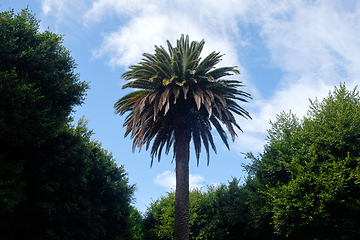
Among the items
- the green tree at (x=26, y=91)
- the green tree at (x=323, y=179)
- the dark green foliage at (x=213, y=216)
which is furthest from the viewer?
the dark green foliage at (x=213, y=216)

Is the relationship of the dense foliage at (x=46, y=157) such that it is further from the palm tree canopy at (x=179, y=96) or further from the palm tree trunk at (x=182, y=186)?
the palm tree trunk at (x=182, y=186)

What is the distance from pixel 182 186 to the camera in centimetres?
1734

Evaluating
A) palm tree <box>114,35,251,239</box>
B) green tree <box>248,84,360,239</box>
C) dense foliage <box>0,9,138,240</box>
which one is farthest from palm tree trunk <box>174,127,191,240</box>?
dense foliage <box>0,9,138,240</box>

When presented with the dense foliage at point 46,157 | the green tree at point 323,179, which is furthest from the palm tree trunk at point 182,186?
the dense foliage at point 46,157

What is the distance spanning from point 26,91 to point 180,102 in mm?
9225

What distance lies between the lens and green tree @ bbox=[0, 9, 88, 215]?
13727mm

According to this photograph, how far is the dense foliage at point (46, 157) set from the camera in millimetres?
14203

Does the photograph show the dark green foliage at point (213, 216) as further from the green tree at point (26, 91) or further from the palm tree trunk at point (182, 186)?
the green tree at point (26, 91)

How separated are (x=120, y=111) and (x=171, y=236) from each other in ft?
43.4

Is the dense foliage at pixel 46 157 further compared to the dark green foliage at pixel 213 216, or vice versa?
the dark green foliage at pixel 213 216

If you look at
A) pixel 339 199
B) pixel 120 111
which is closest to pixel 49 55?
pixel 120 111

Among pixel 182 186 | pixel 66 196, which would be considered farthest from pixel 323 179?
pixel 66 196

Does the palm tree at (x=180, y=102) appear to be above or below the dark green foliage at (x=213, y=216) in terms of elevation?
above

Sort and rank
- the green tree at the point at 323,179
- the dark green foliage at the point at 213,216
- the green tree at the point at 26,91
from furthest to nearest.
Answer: the dark green foliage at the point at 213,216, the green tree at the point at 323,179, the green tree at the point at 26,91
